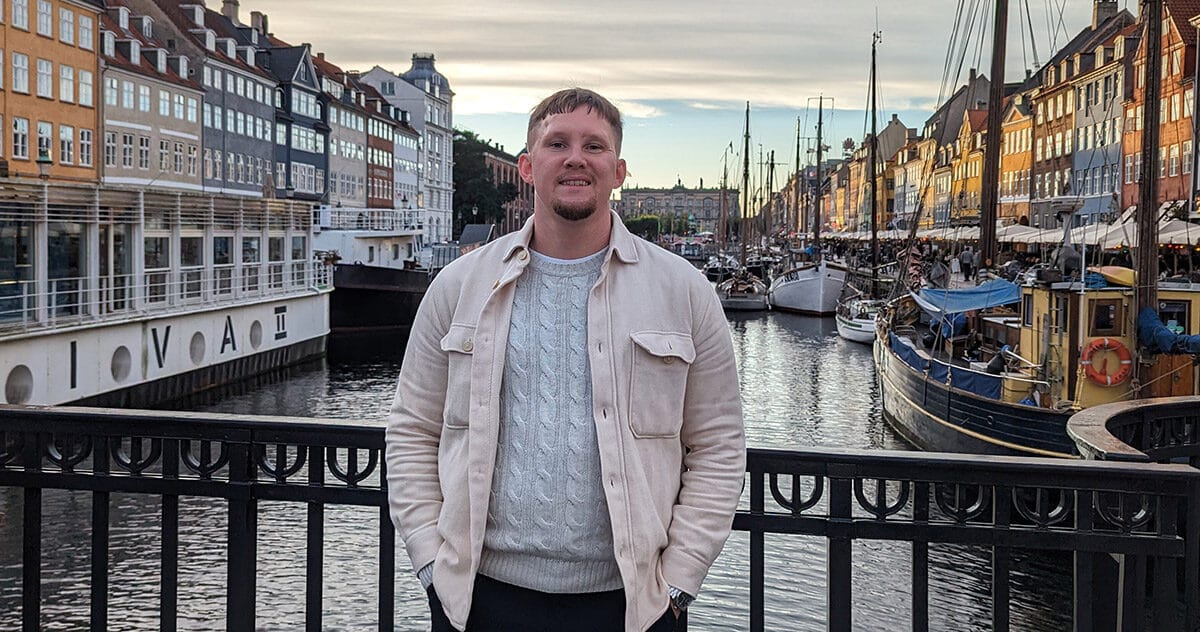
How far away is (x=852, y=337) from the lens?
4806 cm

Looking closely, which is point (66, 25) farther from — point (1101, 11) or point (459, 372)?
point (1101, 11)

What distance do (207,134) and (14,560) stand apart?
48.1 meters

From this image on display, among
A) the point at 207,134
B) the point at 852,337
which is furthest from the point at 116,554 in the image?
the point at 207,134

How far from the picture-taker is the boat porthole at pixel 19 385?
2262cm

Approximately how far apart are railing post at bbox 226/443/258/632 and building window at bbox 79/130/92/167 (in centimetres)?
4828

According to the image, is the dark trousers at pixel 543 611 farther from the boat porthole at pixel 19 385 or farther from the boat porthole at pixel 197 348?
the boat porthole at pixel 197 348

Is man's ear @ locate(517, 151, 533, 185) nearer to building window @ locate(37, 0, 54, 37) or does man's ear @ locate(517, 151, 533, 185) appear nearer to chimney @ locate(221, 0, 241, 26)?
building window @ locate(37, 0, 54, 37)

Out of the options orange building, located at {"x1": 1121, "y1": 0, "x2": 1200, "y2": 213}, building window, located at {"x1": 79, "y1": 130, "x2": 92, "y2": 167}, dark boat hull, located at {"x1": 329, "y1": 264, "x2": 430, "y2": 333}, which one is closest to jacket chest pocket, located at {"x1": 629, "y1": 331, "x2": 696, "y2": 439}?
dark boat hull, located at {"x1": 329, "y1": 264, "x2": 430, "y2": 333}

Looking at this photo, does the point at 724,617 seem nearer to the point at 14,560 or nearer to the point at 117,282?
the point at 14,560

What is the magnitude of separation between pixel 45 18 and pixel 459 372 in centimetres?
4732

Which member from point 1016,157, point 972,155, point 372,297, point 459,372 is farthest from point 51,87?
point 972,155

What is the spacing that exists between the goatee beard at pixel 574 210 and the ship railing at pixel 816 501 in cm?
107

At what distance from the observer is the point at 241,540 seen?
14.1 feet

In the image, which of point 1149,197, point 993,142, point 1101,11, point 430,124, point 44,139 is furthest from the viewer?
point 430,124
